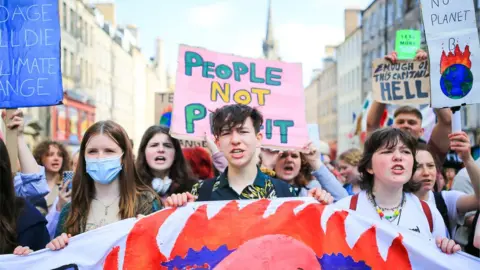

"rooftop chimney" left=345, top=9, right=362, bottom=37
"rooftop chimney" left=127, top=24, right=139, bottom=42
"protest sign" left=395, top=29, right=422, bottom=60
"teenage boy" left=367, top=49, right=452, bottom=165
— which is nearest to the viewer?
"teenage boy" left=367, top=49, right=452, bottom=165

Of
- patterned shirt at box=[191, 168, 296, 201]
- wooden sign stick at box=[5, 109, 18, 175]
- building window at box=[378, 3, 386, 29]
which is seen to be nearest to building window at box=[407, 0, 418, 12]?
building window at box=[378, 3, 386, 29]

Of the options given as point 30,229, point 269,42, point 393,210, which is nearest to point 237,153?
point 393,210

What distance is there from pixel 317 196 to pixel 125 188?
124cm

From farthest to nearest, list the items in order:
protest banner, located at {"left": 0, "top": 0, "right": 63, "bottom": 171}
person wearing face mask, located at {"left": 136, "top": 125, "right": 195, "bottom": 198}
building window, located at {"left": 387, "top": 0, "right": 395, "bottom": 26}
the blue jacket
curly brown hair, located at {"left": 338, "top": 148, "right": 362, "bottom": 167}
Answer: building window, located at {"left": 387, "top": 0, "right": 395, "bottom": 26}, curly brown hair, located at {"left": 338, "top": 148, "right": 362, "bottom": 167}, person wearing face mask, located at {"left": 136, "top": 125, "right": 195, "bottom": 198}, protest banner, located at {"left": 0, "top": 0, "right": 63, "bottom": 171}, the blue jacket

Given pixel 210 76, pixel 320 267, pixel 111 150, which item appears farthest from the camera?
pixel 210 76

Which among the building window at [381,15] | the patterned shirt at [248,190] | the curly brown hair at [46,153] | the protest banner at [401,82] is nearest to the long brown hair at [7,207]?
the patterned shirt at [248,190]

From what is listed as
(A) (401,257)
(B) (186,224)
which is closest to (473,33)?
(A) (401,257)

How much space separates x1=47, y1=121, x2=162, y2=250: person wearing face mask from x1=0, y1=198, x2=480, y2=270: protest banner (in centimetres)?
31

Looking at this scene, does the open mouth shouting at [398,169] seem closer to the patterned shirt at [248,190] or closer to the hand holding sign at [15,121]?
the patterned shirt at [248,190]

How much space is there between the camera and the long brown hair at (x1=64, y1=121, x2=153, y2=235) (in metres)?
3.75

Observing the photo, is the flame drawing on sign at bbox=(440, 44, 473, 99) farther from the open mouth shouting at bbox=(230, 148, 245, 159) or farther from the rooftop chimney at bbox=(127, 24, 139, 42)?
the rooftop chimney at bbox=(127, 24, 139, 42)

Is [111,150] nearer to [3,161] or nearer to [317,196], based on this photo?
[3,161]

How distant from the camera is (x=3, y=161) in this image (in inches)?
136

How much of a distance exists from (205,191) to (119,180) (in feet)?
2.01
